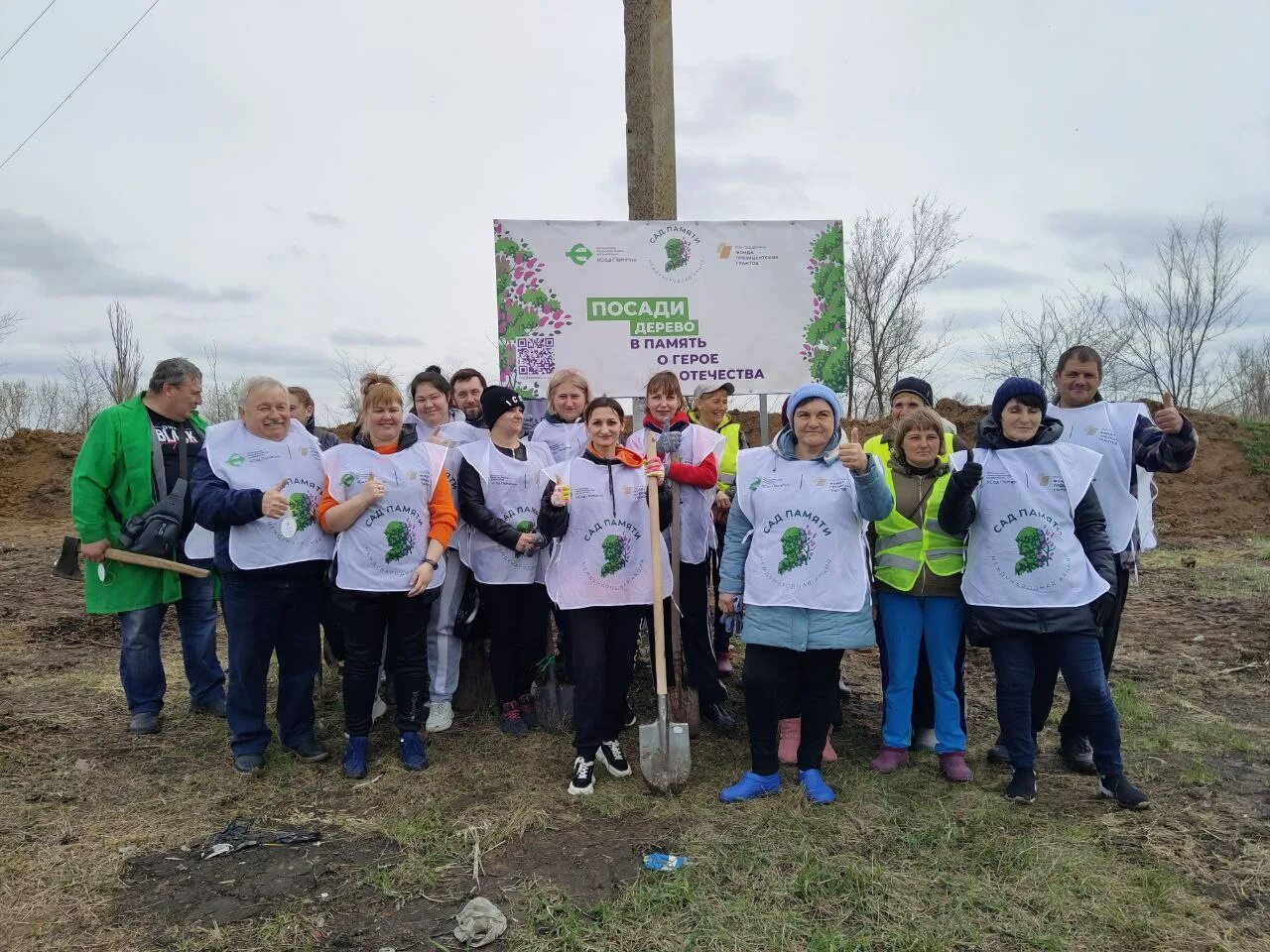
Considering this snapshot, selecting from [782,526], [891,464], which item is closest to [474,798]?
[782,526]

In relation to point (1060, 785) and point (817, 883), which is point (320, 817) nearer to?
point (817, 883)

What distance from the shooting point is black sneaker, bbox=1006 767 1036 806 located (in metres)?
3.96

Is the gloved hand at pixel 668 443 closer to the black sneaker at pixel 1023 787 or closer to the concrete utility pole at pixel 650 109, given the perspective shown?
the concrete utility pole at pixel 650 109

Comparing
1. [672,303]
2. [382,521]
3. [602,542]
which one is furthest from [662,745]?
[672,303]

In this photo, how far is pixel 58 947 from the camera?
2980 millimetres

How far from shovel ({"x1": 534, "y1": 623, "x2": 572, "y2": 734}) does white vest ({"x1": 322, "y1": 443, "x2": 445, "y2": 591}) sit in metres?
1.03

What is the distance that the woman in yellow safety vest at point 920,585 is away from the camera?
4.24 m

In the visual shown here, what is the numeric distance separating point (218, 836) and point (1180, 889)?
3910 mm

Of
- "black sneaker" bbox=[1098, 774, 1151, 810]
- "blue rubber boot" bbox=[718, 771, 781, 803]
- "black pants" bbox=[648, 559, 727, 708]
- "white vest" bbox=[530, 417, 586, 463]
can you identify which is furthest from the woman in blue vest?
"white vest" bbox=[530, 417, 586, 463]

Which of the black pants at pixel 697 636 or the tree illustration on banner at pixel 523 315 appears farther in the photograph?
the tree illustration on banner at pixel 523 315

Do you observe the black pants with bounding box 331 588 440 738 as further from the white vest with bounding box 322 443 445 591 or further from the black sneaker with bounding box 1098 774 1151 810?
the black sneaker with bounding box 1098 774 1151 810

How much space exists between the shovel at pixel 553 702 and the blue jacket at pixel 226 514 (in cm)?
143

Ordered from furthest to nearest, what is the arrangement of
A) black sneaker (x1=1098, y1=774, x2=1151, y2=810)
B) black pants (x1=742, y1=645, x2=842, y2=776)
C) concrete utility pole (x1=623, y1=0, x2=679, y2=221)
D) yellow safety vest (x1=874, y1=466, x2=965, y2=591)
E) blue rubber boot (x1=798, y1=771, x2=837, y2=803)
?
1. concrete utility pole (x1=623, y1=0, x2=679, y2=221)
2. yellow safety vest (x1=874, y1=466, x2=965, y2=591)
3. black pants (x1=742, y1=645, x2=842, y2=776)
4. blue rubber boot (x1=798, y1=771, x2=837, y2=803)
5. black sneaker (x1=1098, y1=774, x2=1151, y2=810)

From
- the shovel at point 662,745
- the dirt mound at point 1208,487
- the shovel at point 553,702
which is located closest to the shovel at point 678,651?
the shovel at point 662,745
